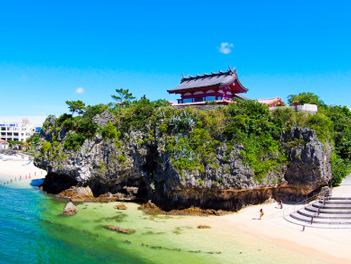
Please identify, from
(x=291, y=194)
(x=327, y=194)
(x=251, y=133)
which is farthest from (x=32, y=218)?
(x=327, y=194)

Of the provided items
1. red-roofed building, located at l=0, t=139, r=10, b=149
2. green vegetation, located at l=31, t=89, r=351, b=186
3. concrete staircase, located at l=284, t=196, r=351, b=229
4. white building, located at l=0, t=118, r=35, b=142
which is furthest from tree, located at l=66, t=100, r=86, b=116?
white building, located at l=0, t=118, r=35, b=142

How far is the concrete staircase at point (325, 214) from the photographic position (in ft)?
71.7

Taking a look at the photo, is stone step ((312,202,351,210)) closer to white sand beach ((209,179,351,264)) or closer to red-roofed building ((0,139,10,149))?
white sand beach ((209,179,351,264))

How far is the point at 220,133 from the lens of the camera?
28219 mm

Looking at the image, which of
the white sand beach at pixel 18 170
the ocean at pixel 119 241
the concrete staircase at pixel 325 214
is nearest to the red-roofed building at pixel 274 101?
the concrete staircase at pixel 325 214

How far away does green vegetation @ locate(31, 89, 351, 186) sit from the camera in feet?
89.1

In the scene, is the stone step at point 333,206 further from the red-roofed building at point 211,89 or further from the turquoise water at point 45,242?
the turquoise water at point 45,242

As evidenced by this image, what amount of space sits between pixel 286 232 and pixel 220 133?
37.3 ft

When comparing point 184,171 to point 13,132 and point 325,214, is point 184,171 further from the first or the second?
point 13,132

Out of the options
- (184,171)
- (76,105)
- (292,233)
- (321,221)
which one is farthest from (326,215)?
(76,105)

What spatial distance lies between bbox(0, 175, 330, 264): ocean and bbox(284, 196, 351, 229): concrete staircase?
5251mm

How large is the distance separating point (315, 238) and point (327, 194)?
684cm

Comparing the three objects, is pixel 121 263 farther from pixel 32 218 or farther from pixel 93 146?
Result: pixel 93 146

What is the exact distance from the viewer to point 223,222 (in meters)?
24.3
